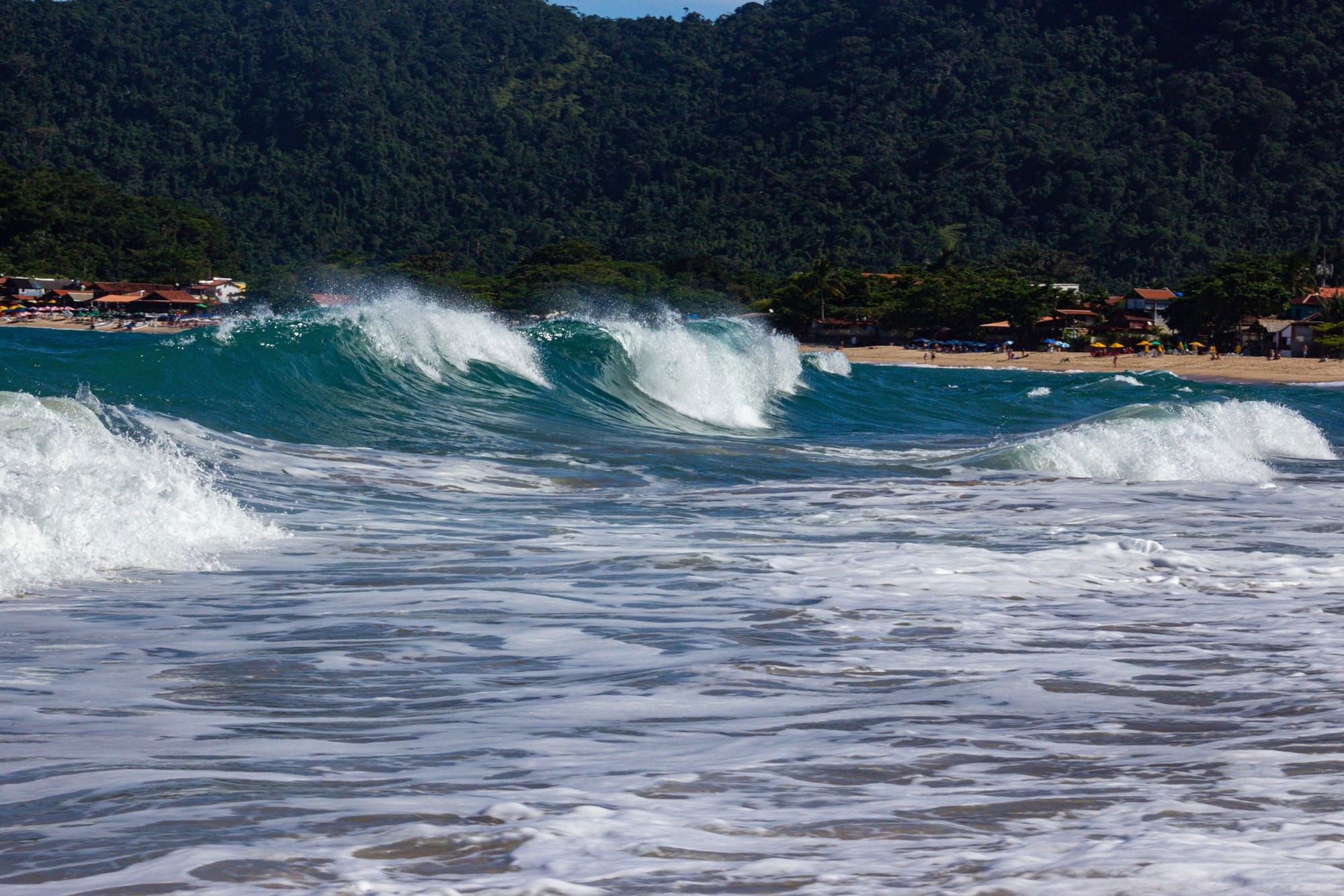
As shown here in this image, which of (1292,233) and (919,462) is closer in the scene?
(919,462)

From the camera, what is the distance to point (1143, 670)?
538 centimetres

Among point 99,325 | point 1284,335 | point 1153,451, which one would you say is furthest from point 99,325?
point 1153,451

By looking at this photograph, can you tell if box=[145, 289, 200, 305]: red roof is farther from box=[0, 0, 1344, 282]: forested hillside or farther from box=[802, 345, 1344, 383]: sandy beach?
box=[802, 345, 1344, 383]: sandy beach

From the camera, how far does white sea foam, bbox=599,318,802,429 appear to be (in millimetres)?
22625

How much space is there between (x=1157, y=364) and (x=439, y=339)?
50.4 metres

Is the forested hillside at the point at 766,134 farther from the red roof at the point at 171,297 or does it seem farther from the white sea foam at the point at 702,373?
the white sea foam at the point at 702,373

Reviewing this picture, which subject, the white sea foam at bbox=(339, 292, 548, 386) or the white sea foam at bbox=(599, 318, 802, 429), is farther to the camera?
the white sea foam at bbox=(599, 318, 802, 429)

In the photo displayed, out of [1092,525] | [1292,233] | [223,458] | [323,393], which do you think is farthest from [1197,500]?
[1292,233]

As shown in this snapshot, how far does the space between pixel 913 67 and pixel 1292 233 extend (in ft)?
204

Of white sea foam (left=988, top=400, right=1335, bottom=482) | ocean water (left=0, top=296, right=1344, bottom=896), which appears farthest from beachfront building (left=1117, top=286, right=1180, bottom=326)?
ocean water (left=0, top=296, right=1344, bottom=896)

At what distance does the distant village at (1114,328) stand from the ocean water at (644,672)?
6326 cm

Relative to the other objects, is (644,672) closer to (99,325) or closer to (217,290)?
(99,325)

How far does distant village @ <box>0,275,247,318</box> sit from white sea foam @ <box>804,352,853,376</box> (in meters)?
76.5

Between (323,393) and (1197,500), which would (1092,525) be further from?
(323,393)
